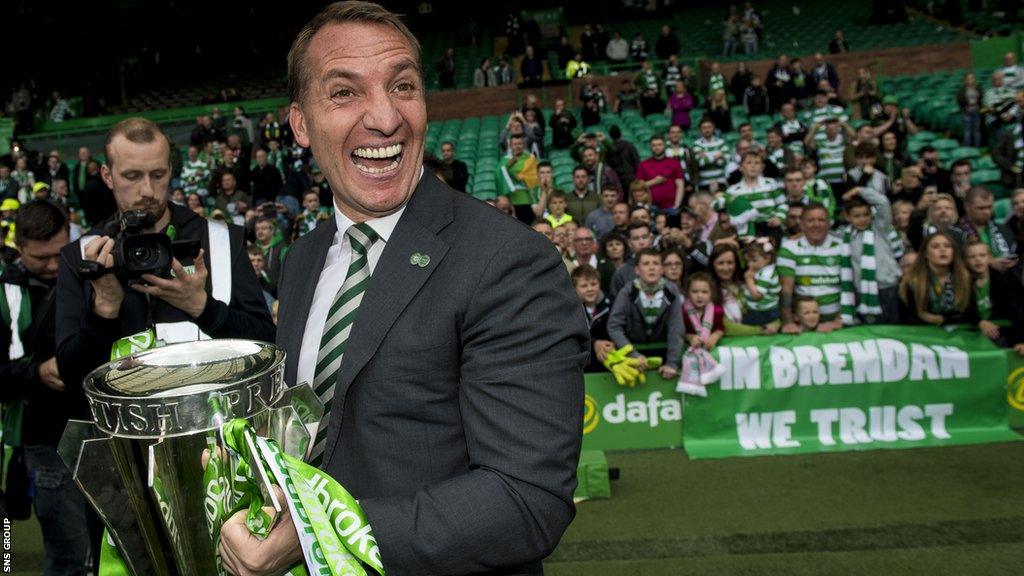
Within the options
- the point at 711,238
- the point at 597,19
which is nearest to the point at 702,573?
the point at 711,238

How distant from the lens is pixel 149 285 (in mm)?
2049

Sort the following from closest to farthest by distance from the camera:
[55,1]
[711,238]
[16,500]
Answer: [16,500]
[711,238]
[55,1]

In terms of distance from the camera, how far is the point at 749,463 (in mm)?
5734

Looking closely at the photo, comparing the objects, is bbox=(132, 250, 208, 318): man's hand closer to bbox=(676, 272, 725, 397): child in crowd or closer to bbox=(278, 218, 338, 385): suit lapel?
bbox=(278, 218, 338, 385): suit lapel

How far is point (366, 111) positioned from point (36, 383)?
7.53 feet

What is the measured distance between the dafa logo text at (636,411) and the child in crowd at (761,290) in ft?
3.17

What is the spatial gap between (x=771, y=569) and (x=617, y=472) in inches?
57.5

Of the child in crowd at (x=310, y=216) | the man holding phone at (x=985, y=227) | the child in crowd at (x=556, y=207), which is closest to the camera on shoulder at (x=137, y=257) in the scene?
the child in crowd at (x=556, y=207)

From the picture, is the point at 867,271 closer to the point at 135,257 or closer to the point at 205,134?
the point at 135,257

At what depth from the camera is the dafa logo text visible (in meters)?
6.12

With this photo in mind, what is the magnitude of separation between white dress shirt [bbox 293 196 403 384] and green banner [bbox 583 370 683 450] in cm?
451

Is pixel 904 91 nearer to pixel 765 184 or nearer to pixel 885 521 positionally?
pixel 765 184

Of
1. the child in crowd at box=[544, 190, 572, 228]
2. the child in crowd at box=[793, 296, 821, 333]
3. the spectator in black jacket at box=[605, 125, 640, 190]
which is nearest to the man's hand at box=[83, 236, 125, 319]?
the child in crowd at box=[793, 296, 821, 333]

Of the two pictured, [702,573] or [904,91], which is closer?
[702,573]
